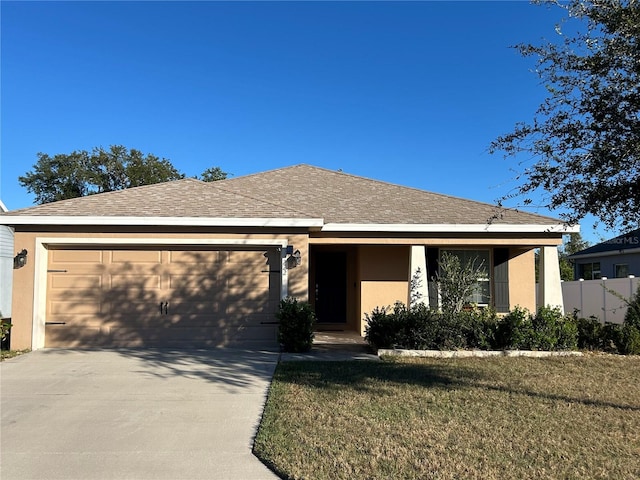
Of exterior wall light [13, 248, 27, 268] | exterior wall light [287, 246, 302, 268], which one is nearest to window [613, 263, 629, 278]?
exterior wall light [287, 246, 302, 268]

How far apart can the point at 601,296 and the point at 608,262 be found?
29.8 ft

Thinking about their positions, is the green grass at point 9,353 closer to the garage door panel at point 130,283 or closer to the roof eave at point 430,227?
the garage door panel at point 130,283

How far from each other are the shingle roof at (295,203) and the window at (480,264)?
1209 millimetres

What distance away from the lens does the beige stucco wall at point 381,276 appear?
1321 centimetres

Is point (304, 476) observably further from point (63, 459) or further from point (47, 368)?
point (47, 368)

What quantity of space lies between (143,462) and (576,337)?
9.04 metres

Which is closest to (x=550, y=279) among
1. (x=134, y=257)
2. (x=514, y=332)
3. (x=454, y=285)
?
(x=454, y=285)

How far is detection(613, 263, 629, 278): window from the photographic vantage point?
22922 mm

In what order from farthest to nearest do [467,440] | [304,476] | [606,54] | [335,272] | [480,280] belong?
[335,272], [480,280], [606,54], [467,440], [304,476]

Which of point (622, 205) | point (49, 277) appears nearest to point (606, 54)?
Result: point (622, 205)

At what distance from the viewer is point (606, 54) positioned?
5.43 meters

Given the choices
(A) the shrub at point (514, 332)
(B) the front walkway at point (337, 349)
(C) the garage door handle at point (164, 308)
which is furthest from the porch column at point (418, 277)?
(C) the garage door handle at point (164, 308)

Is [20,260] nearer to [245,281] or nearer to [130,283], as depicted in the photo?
[130,283]

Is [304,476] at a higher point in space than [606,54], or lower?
lower
